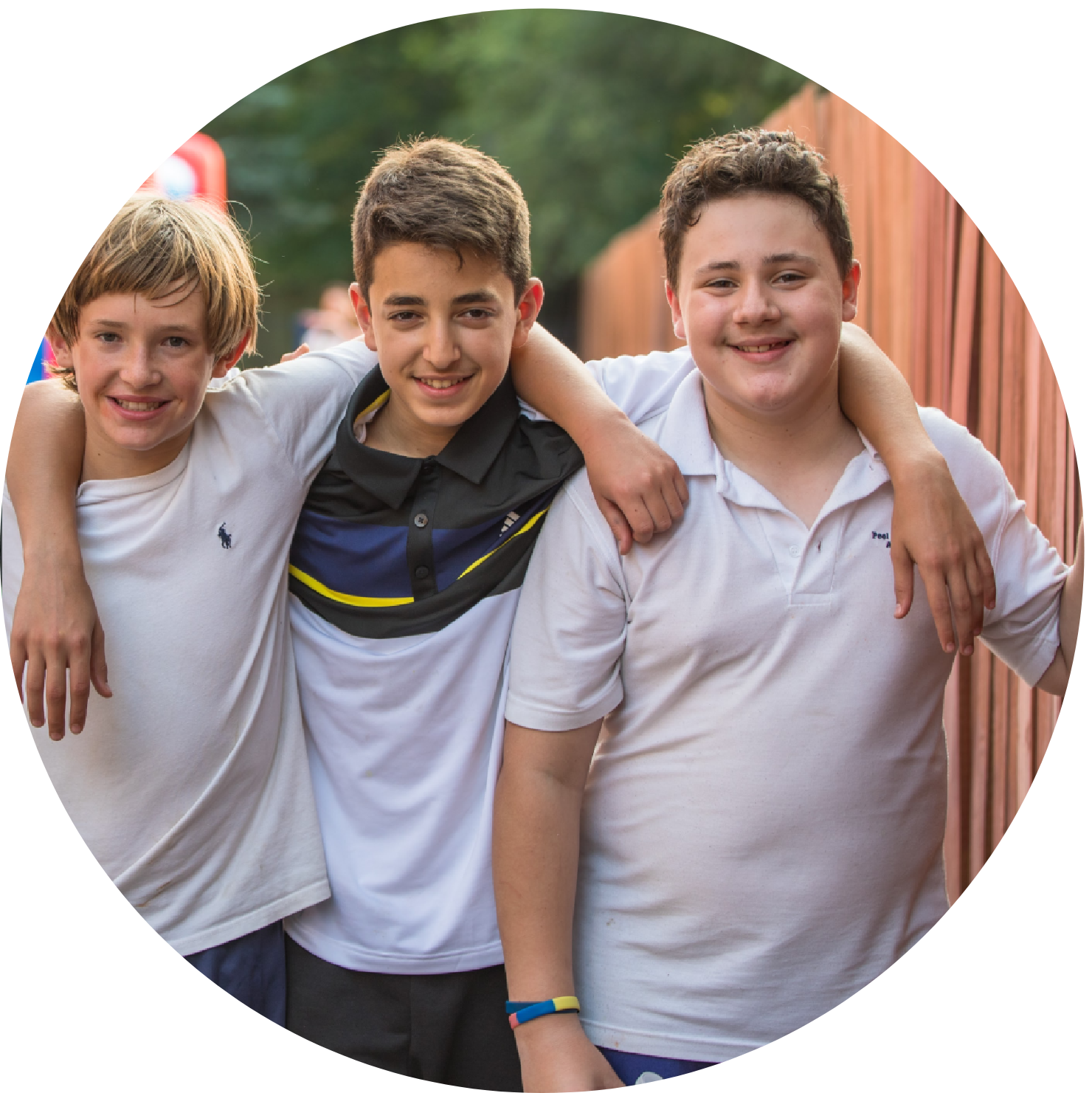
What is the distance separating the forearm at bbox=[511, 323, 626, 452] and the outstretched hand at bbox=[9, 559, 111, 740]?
30.0 inches

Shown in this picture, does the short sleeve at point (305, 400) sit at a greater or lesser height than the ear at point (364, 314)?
lesser

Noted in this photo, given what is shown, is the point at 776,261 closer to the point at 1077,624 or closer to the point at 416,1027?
the point at 1077,624

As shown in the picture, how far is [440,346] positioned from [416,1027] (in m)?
1.08

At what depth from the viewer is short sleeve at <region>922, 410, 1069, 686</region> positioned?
1872mm

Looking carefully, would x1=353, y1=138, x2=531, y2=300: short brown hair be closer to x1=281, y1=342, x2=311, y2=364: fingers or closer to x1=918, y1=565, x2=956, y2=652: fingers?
x1=281, y1=342, x2=311, y2=364: fingers

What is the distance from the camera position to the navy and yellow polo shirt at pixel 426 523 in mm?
1955

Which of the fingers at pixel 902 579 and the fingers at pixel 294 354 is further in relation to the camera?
the fingers at pixel 294 354

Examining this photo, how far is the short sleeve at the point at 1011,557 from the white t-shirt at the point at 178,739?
1.03 metres

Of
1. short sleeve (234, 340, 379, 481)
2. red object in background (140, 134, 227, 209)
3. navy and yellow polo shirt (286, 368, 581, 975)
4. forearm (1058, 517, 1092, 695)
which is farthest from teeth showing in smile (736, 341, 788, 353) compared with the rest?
red object in background (140, 134, 227, 209)

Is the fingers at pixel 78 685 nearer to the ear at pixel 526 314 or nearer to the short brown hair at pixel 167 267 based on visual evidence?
the short brown hair at pixel 167 267

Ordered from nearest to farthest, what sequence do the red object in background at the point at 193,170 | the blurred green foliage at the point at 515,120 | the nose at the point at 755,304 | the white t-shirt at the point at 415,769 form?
the nose at the point at 755,304 → the white t-shirt at the point at 415,769 → the red object in background at the point at 193,170 → the blurred green foliage at the point at 515,120

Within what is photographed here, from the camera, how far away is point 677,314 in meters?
1.93

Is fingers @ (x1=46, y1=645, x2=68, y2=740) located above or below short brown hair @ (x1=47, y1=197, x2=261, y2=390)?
below

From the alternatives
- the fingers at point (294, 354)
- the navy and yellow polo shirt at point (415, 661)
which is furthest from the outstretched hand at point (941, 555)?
the fingers at point (294, 354)
